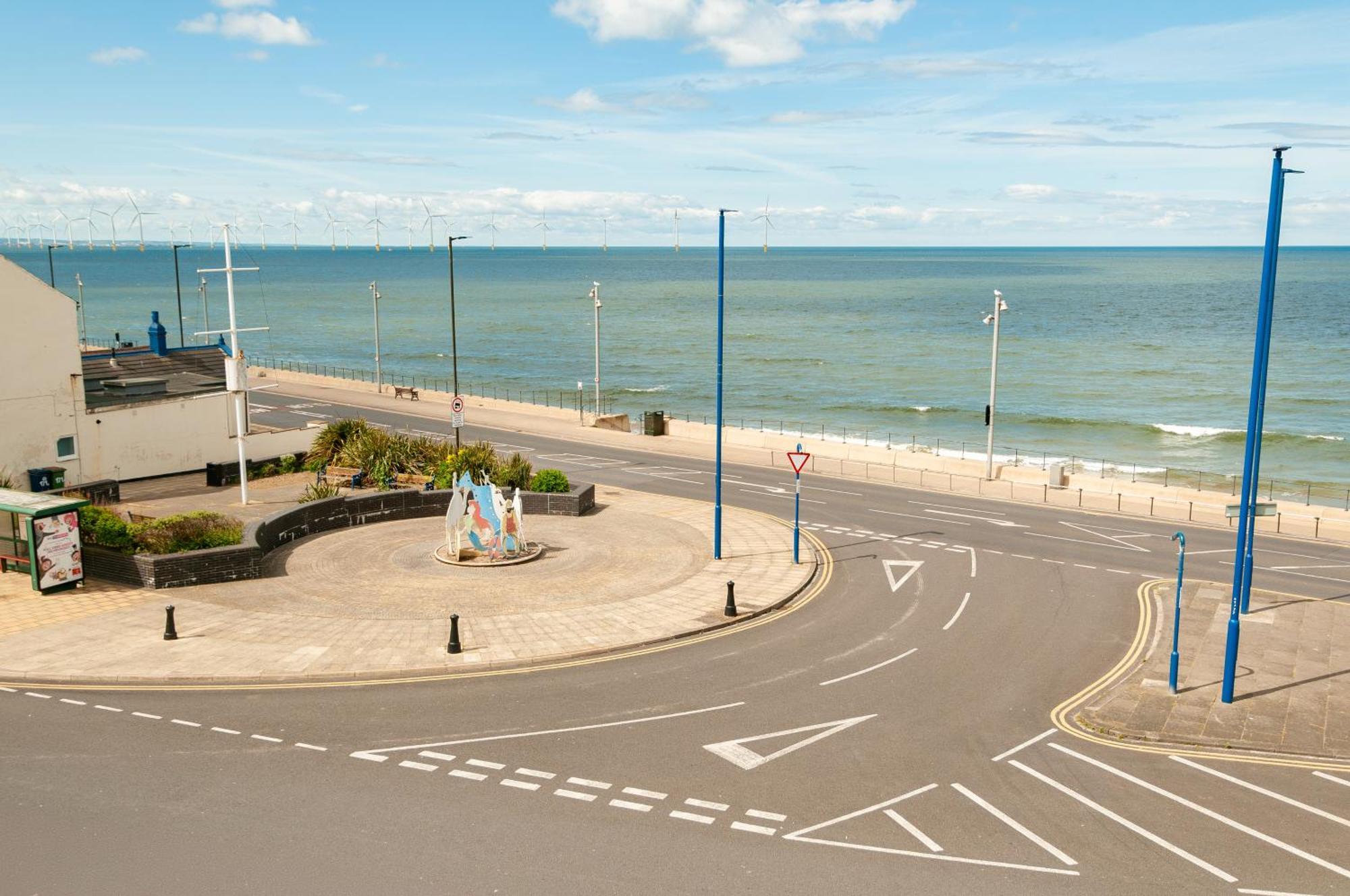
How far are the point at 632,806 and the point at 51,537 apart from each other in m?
17.3

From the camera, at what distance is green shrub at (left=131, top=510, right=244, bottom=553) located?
25.9 metres

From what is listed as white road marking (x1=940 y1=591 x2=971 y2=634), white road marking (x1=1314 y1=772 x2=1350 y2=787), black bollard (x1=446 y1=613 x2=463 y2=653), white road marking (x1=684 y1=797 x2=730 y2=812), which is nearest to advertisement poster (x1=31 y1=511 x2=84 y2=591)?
black bollard (x1=446 y1=613 x2=463 y2=653)

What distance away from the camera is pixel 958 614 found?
24656 millimetres

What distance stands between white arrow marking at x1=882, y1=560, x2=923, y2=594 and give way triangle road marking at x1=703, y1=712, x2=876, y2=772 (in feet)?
30.4

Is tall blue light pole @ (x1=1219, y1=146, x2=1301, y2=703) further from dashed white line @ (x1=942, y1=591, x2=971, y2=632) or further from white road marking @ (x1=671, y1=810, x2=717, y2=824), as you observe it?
white road marking @ (x1=671, y1=810, x2=717, y2=824)

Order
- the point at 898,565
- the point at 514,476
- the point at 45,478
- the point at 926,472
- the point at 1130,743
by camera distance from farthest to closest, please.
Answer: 1. the point at 926,472
2. the point at 514,476
3. the point at 45,478
4. the point at 898,565
5. the point at 1130,743

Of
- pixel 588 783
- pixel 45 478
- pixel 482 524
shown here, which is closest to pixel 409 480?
pixel 482 524

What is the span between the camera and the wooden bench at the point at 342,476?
36.4m

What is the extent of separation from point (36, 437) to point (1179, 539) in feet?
114

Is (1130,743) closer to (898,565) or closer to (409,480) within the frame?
(898,565)

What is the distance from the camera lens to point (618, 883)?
12.5 metres

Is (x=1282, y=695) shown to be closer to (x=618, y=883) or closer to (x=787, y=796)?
(x=787, y=796)

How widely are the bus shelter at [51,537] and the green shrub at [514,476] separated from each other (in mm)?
13067

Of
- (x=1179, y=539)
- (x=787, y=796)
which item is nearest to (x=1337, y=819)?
(x=1179, y=539)
